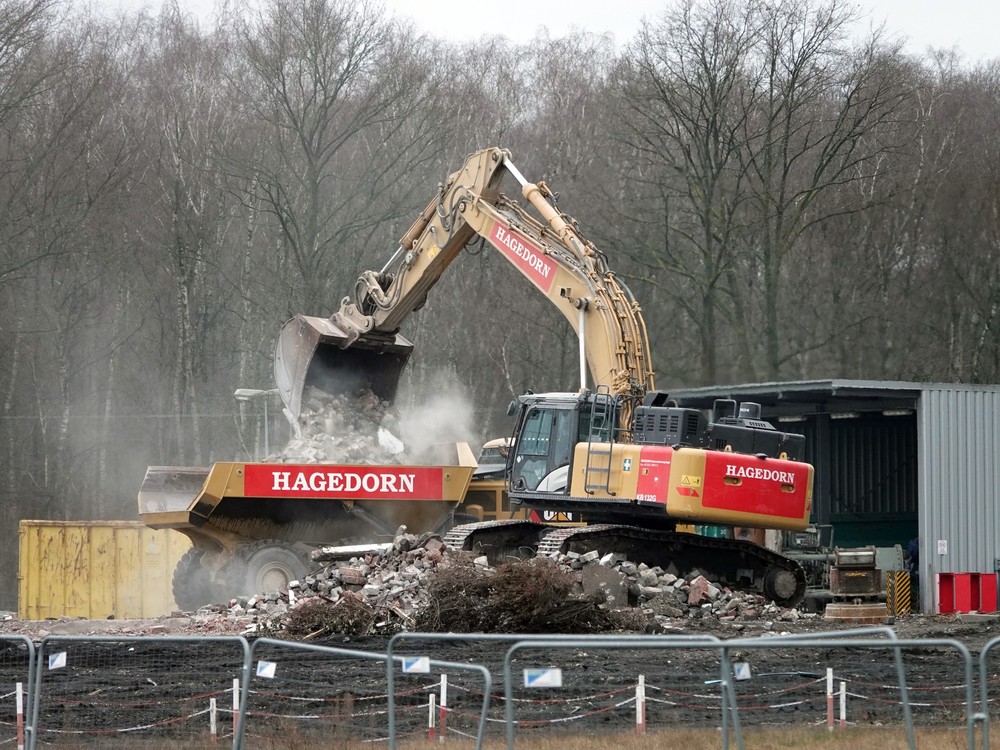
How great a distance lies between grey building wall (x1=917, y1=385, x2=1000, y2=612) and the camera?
70.7 ft

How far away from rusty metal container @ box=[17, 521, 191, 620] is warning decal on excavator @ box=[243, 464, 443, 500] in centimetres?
552

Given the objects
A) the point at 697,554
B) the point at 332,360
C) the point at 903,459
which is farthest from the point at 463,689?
the point at 903,459

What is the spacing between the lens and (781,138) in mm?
30969

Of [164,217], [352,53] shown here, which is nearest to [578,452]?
[352,53]

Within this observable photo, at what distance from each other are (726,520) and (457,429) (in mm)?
Answer: 9237

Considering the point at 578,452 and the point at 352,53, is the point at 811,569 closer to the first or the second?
the point at 578,452

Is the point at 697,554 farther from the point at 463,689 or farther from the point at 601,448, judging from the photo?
the point at 463,689

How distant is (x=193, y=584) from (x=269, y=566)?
1.93m

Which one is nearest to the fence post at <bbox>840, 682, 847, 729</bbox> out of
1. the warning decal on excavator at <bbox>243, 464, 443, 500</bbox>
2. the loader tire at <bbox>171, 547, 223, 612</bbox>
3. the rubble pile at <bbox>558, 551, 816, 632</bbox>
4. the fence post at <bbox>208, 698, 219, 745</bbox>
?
the fence post at <bbox>208, 698, 219, 745</bbox>

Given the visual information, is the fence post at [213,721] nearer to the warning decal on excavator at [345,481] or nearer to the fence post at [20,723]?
the fence post at [20,723]

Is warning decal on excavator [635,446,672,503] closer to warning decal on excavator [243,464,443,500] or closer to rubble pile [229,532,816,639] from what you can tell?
Answer: rubble pile [229,532,816,639]

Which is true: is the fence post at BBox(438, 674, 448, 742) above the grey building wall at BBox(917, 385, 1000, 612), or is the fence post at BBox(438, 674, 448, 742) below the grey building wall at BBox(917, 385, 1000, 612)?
below

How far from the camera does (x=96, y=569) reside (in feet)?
82.7

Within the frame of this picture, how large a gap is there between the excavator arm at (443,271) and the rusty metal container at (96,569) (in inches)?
208
